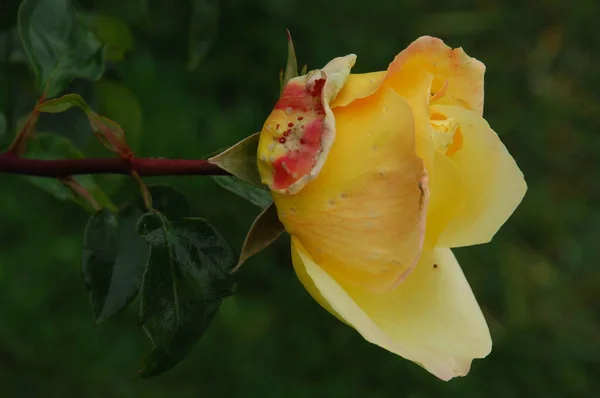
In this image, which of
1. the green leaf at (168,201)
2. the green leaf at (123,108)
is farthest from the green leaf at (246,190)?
the green leaf at (123,108)

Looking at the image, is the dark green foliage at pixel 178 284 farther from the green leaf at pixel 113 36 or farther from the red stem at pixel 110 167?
the green leaf at pixel 113 36

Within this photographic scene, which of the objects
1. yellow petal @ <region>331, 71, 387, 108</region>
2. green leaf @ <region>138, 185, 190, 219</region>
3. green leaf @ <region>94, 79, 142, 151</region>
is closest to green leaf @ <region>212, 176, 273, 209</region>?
green leaf @ <region>138, 185, 190, 219</region>

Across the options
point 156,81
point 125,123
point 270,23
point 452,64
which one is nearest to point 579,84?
point 270,23

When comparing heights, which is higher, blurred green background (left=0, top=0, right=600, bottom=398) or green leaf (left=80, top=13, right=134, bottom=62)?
green leaf (left=80, top=13, right=134, bottom=62)

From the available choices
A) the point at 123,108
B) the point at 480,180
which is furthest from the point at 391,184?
the point at 123,108

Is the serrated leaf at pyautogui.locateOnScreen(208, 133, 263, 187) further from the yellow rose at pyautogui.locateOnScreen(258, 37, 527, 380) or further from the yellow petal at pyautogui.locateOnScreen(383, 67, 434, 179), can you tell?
the yellow petal at pyautogui.locateOnScreen(383, 67, 434, 179)

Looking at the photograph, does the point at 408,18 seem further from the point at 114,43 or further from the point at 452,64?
the point at 452,64

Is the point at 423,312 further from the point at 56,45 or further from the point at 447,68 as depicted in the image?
the point at 56,45
